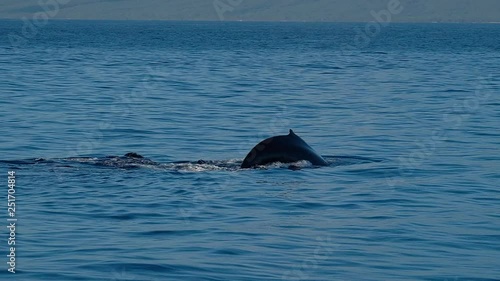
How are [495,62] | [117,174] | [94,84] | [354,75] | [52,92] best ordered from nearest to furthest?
[117,174] → [52,92] → [94,84] → [354,75] → [495,62]

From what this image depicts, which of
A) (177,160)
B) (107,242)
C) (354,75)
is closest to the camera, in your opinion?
(107,242)

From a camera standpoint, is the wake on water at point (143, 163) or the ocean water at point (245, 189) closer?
the ocean water at point (245, 189)

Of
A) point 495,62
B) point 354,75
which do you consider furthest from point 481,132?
point 495,62

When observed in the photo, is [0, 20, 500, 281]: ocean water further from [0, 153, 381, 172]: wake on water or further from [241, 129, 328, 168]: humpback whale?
[241, 129, 328, 168]: humpback whale

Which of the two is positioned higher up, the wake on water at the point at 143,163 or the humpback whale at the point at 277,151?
the humpback whale at the point at 277,151

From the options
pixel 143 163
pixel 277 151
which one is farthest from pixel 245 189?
pixel 143 163

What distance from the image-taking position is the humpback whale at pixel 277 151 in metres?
20.2

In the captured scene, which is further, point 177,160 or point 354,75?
point 354,75

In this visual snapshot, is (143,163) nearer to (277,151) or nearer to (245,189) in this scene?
(277,151)

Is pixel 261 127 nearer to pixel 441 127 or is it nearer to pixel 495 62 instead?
pixel 441 127

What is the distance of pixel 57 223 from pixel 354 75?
41.3 m

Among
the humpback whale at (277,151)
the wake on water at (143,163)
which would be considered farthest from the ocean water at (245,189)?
the humpback whale at (277,151)

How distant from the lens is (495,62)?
7531cm

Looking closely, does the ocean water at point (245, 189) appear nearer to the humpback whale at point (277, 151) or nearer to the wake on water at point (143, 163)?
the wake on water at point (143, 163)
